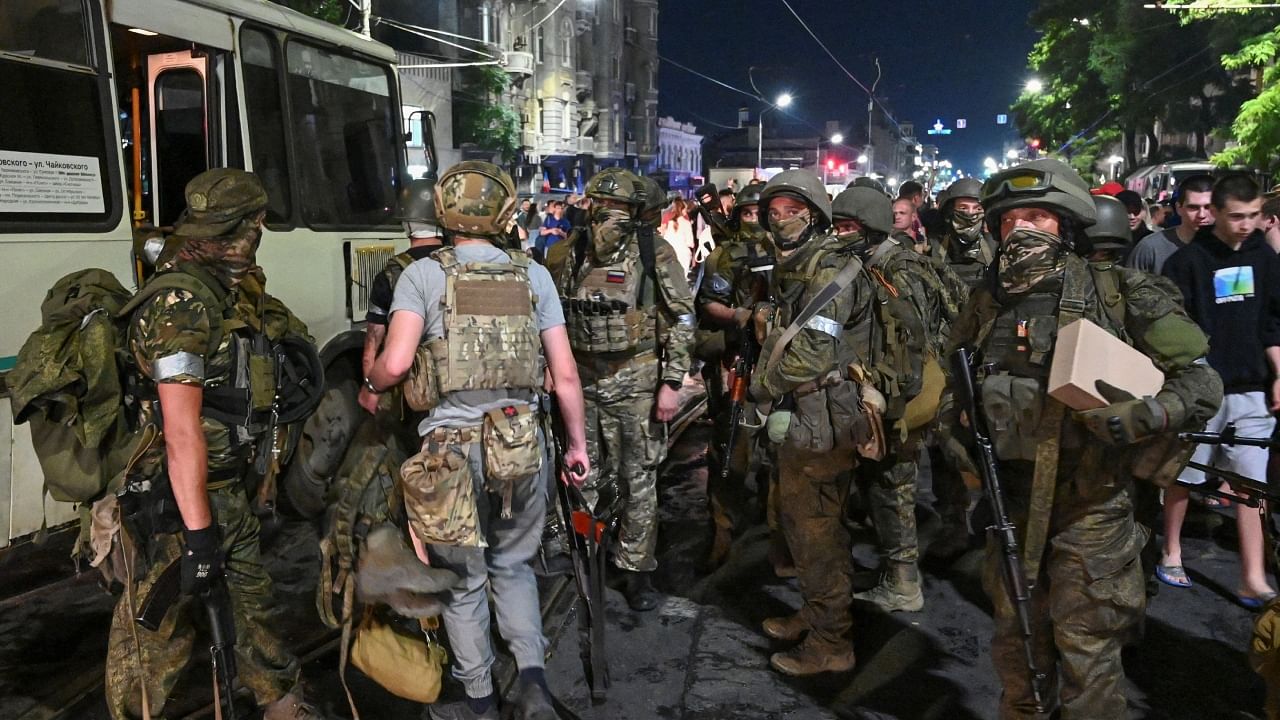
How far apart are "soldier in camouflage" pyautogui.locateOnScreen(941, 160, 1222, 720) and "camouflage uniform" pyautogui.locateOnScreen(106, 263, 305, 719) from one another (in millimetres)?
2608

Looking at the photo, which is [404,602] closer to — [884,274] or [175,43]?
[884,274]

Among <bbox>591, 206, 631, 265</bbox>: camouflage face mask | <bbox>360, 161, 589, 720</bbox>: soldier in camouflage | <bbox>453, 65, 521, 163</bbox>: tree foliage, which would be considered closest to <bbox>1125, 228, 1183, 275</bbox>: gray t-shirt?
<bbox>591, 206, 631, 265</bbox>: camouflage face mask

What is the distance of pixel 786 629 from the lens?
4301 mm

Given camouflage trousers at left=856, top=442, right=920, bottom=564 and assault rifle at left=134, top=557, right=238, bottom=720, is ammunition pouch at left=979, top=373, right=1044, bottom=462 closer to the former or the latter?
camouflage trousers at left=856, top=442, right=920, bottom=564

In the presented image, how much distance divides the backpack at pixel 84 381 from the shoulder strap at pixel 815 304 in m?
2.15

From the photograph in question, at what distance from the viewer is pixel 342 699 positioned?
12.4 feet

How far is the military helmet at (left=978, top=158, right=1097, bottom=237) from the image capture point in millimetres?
2908

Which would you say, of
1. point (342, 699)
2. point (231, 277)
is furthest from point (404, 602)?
point (231, 277)

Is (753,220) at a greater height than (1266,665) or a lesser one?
greater

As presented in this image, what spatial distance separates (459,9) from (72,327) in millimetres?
35603

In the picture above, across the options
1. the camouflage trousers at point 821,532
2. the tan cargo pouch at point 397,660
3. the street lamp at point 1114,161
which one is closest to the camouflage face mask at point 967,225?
the camouflage trousers at point 821,532

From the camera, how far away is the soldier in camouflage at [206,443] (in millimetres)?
2891

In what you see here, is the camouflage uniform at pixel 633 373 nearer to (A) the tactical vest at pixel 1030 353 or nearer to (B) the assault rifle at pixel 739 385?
(B) the assault rifle at pixel 739 385

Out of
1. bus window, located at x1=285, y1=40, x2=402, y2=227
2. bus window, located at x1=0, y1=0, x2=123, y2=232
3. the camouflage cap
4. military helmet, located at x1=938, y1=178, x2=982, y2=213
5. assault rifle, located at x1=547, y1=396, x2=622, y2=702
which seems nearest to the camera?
the camouflage cap
